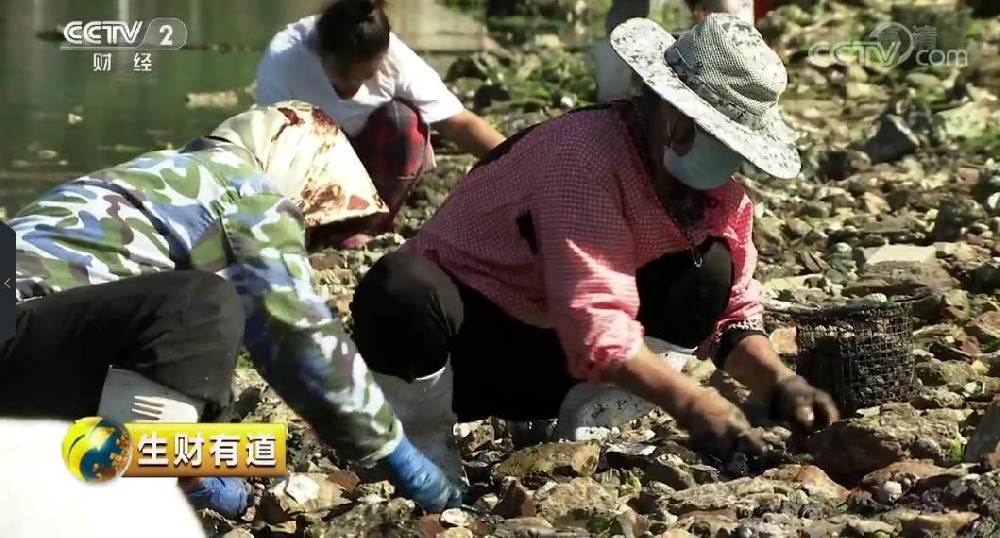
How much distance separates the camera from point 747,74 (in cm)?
287

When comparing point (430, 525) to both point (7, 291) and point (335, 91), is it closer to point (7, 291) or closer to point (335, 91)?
point (7, 291)

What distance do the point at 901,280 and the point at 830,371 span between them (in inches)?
41.7

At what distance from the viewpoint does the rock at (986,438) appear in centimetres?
288

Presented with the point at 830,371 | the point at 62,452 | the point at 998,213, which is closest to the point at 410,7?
the point at 998,213

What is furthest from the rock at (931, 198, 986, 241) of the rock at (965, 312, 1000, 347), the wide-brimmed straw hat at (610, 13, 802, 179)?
the wide-brimmed straw hat at (610, 13, 802, 179)

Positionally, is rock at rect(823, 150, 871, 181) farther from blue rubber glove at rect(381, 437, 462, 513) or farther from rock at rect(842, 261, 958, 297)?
blue rubber glove at rect(381, 437, 462, 513)

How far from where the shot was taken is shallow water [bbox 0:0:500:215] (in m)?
6.14

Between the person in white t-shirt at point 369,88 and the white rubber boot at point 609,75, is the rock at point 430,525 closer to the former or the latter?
the person in white t-shirt at point 369,88

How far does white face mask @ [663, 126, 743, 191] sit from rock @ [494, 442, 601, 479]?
0.51 m

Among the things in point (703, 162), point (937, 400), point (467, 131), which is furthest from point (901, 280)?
point (703, 162)

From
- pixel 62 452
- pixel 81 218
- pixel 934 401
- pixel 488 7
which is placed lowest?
pixel 488 7

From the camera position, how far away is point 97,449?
2.49 meters

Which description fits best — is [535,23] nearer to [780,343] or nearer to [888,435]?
[780,343]

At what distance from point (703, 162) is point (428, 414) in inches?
25.5
